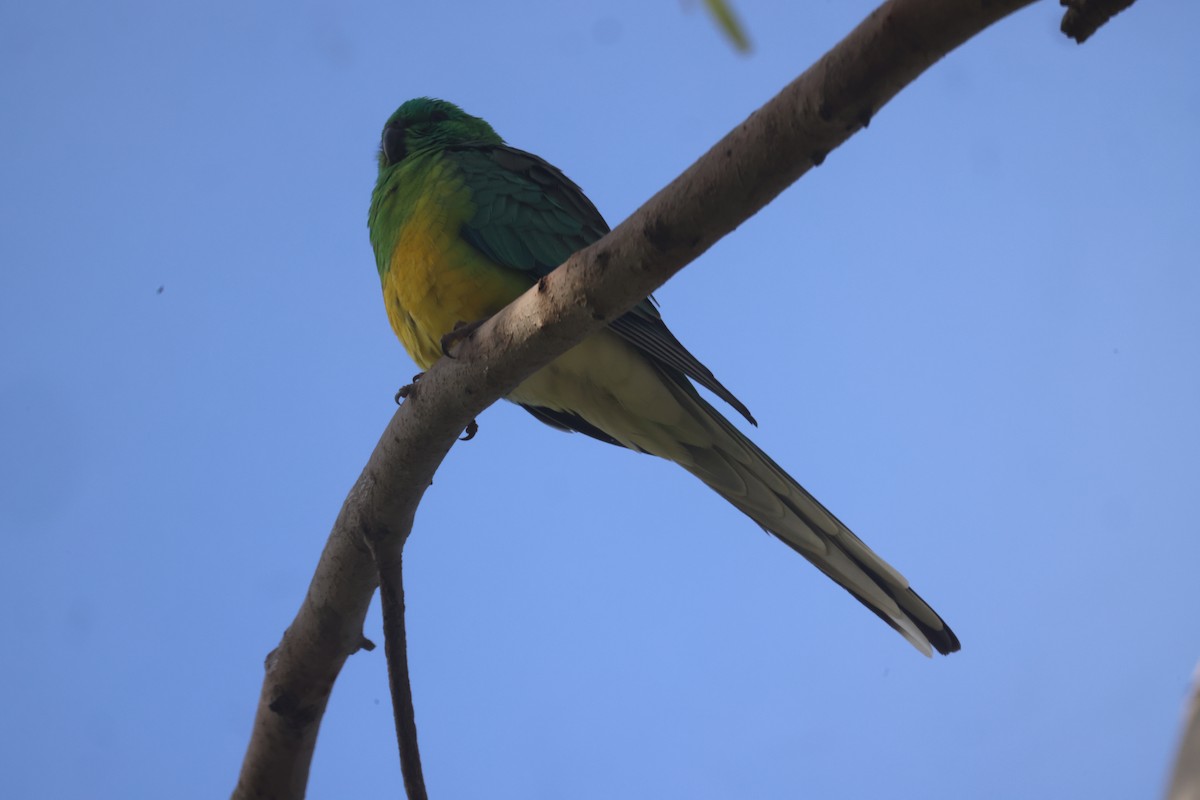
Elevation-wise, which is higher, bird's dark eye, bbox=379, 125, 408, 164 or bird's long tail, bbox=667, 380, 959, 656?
bird's dark eye, bbox=379, 125, 408, 164

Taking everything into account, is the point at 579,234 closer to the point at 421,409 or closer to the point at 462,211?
the point at 462,211

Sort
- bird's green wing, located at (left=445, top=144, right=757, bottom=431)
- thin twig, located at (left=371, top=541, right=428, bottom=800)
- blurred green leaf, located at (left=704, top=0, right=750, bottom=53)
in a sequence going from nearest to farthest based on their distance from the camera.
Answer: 1. blurred green leaf, located at (left=704, top=0, right=750, bottom=53)
2. thin twig, located at (left=371, top=541, right=428, bottom=800)
3. bird's green wing, located at (left=445, top=144, right=757, bottom=431)

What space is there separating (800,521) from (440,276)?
1.49 meters

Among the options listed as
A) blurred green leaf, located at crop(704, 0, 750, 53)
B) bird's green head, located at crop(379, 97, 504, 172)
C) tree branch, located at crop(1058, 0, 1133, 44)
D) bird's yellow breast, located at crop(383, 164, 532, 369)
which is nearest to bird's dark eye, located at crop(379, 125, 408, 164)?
bird's green head, located at crop(379, 97, 504, 172)

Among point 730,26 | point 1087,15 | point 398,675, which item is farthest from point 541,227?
point 730,26

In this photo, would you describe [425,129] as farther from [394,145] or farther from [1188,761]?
[1188,761]

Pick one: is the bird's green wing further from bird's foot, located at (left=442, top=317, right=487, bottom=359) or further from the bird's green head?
bird's foot, located at (left=442, top=317, right=487, bottom=359)

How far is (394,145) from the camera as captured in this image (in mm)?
4855

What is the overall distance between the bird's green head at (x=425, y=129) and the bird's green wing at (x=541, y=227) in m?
0.52

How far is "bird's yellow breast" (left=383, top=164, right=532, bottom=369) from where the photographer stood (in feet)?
12.0

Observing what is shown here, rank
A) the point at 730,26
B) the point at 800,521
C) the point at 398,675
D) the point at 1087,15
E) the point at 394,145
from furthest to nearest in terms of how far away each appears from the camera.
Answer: the point at 394,145, the point at 800,521, the point at 398,675, the point at 1087,15, the point at 730,26

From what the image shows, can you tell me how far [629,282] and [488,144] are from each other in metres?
2.25

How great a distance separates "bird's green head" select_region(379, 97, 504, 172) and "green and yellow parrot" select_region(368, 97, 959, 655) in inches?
21.8

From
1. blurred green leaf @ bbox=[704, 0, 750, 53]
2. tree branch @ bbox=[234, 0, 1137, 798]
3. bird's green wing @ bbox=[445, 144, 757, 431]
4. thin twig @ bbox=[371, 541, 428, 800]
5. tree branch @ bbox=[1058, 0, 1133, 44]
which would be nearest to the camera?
blurred green leaf @ bbox=[704, 0, 750, 53]
